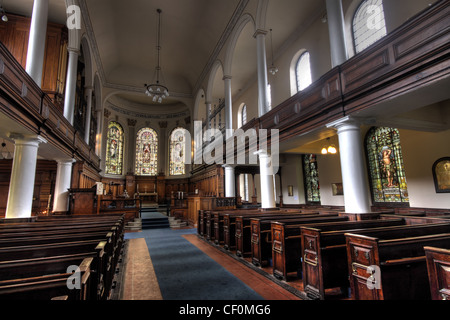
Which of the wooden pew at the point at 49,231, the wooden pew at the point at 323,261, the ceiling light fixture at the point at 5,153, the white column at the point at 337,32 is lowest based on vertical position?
the wooden pew at the point at 323,261

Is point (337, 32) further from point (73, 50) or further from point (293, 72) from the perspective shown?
point (73, 50)

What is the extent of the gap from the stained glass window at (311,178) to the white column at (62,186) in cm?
940

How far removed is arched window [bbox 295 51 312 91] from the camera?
9617 millimetres

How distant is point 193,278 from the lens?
13.0 feet

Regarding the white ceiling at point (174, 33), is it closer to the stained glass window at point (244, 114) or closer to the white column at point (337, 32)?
the stained glass window at point (244, 114)

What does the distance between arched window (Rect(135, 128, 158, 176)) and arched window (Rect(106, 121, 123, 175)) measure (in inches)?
49.8

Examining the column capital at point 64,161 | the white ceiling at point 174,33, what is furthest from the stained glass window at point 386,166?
the column capital at point 64,161

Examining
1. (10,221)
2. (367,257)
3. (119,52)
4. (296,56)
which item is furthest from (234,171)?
(119,52)

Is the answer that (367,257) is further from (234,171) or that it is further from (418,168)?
(234,171)

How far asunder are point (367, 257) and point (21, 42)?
10.7 metres

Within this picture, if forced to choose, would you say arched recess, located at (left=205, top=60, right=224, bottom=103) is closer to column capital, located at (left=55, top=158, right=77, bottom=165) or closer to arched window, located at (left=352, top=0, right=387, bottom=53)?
arched window, located at (left=352, top=0, right=387, bottom=53)

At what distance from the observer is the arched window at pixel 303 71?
31.6ft

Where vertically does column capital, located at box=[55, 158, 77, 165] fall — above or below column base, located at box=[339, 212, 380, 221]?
above

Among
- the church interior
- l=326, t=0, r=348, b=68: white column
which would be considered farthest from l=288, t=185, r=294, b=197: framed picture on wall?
l=326, t=0, r=348, b=68: white column
